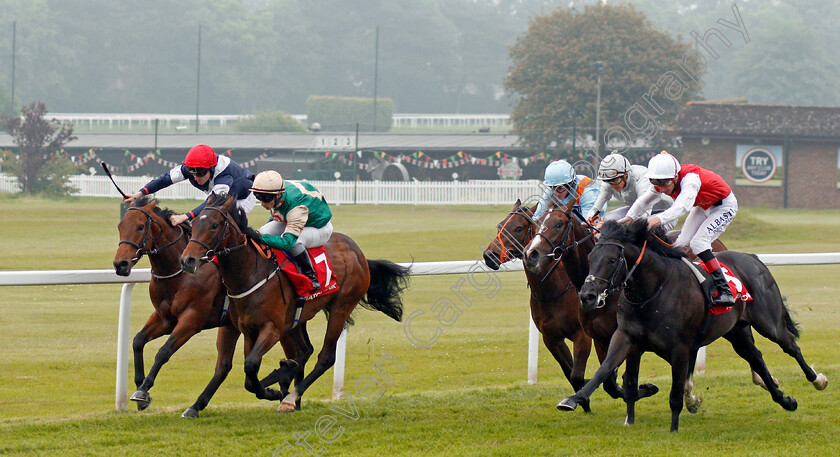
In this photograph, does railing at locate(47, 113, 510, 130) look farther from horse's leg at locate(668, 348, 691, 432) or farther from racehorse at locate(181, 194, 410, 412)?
horse's leg at locate(668, 348, 691, 432)

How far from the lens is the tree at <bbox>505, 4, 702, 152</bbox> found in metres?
29.1

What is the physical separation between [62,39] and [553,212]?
5886 cm

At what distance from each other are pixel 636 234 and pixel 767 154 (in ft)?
85.7

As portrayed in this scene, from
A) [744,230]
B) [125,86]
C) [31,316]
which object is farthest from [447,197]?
[125,86]

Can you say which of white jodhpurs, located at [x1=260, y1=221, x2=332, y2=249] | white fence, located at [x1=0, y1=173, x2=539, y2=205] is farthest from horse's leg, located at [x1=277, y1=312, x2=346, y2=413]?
white fence, located at [x1=0, y1=173, x2=539, y2=205]

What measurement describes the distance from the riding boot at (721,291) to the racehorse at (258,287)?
239 cm

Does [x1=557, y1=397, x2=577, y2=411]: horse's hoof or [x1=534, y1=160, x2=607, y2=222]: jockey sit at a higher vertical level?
[x1=534, y1=160, x2=607, y2=222]: jockey

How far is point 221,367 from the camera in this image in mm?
5848

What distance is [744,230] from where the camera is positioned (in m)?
21.0

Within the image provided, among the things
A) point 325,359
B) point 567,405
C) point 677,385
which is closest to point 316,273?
point 325,359

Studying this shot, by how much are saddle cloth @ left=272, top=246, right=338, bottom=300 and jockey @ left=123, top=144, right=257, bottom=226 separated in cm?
45

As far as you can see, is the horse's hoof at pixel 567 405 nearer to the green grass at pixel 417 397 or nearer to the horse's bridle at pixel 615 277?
the green grass at pixel 417 397

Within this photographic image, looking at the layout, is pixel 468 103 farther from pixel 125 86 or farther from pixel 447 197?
pixel 447 197

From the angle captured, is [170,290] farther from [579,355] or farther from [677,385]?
[677,385]
